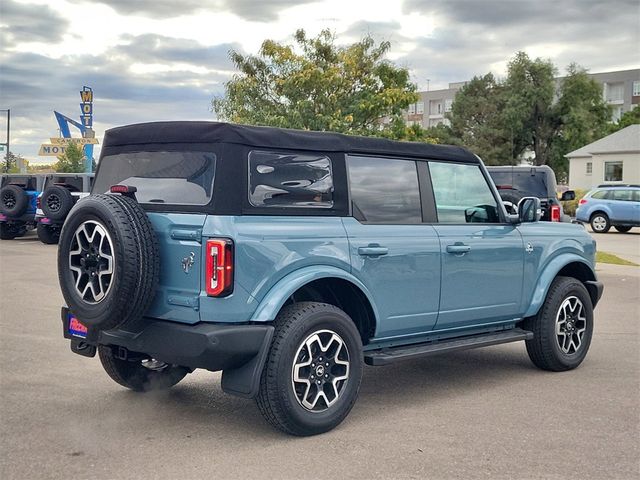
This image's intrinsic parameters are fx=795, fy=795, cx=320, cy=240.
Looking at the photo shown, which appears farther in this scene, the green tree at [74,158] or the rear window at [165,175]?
the green tree at [74,158]

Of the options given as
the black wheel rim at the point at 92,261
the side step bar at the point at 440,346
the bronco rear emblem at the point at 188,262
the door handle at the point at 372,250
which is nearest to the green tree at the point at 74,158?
the side step bar at the point at 440,346

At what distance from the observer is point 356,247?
528cm

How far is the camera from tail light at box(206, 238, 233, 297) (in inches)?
181

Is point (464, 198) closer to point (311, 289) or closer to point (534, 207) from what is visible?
point (534, 207)

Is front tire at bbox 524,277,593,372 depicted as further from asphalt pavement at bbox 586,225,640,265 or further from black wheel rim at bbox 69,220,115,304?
asphalt pavement at bbox 586,225,640,265

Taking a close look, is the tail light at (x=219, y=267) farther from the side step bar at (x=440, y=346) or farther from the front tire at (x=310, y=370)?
the side step bar at (x=440, y=346)

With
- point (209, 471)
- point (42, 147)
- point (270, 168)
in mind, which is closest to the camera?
point (209, 471)

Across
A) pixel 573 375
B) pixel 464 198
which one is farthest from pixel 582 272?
pixel 464 198

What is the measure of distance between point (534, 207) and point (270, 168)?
8.66 ft

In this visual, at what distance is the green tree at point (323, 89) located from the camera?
21.9 metres

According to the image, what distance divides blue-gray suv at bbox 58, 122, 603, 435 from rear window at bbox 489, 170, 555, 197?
27.4 feet

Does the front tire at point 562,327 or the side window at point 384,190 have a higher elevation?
the side window at point 384,190

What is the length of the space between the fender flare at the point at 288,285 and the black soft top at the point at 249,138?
0.83 meters

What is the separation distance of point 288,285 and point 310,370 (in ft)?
1.89
